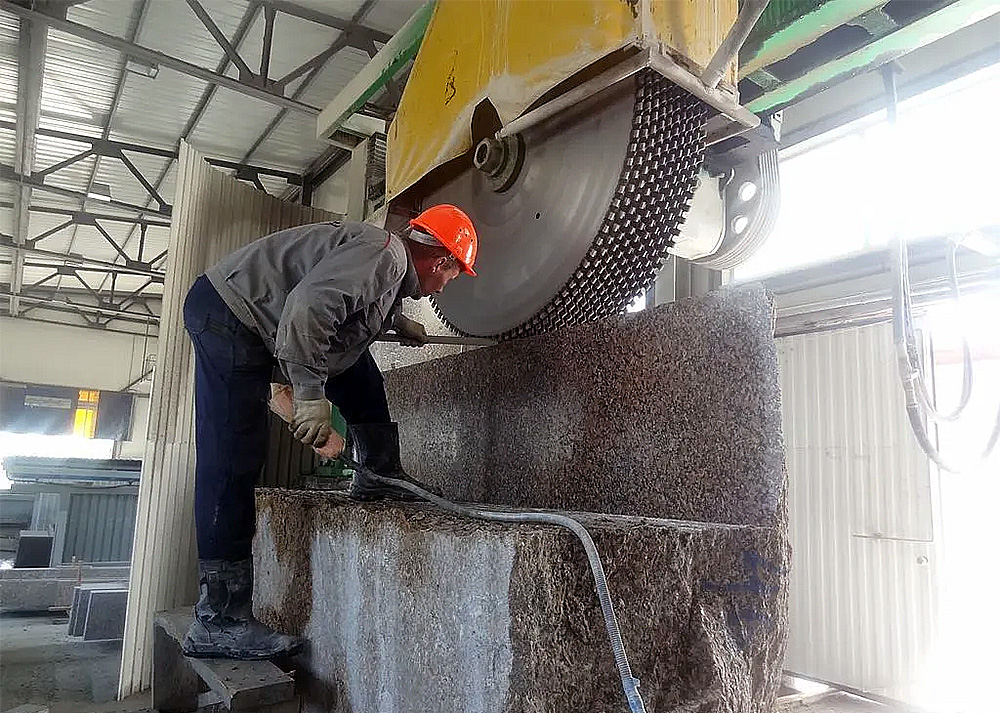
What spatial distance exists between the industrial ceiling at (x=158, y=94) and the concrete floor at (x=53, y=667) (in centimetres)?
345

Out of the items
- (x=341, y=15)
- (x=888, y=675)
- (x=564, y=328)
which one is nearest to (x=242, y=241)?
(x=341, y=15)

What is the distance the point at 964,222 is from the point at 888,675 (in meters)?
2.73

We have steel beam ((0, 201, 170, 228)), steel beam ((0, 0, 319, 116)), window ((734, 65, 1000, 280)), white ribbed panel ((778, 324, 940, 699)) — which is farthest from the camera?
steel beam ((0, 201, 170, 228))

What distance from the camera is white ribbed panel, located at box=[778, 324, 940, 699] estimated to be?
4.42m

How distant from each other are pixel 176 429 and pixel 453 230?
7.76 ft

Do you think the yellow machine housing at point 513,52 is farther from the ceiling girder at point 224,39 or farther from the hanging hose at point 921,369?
the ceiling girder at point 224,39

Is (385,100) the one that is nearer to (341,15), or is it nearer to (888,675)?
(341,15)

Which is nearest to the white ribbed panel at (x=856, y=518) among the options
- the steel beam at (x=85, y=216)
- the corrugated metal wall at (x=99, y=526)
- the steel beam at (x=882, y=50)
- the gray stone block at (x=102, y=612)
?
the steel beam at (x=882, y=50)

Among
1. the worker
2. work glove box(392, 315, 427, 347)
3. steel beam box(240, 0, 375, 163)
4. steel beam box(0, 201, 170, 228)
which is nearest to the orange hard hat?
the worker

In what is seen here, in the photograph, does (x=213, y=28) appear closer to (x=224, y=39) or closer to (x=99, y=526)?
(x=224, y=39)

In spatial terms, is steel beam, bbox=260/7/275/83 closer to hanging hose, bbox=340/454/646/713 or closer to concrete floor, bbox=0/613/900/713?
concrete floor, bbox=0/613/900/713

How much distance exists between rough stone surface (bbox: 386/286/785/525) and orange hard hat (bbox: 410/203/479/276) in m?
0.28

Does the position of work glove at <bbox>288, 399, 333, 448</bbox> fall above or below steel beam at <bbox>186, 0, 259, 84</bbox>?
below

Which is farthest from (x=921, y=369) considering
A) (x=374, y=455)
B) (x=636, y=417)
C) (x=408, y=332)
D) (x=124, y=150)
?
(x=124, y=150)
